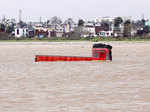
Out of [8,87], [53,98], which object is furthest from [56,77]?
[53,98]

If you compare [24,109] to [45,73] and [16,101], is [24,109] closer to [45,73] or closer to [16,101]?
[16,101]

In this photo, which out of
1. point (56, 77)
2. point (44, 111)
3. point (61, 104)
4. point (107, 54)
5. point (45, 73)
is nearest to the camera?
point (44, 111)

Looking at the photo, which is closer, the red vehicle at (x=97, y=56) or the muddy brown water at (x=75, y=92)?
the muddy brown water at (x=75, y=92)

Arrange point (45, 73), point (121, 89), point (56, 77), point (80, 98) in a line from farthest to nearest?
point (45, 73), point (56, 77), point (121, 89), point (80, 98)

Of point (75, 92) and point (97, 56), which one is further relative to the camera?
point (97, 56)

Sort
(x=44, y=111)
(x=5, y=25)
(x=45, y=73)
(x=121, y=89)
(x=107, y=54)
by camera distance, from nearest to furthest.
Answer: (x=44, y=111)
(x=121, y=89)
(x=45, y=73)
(x=107, y=54)
(x=5, y=25)

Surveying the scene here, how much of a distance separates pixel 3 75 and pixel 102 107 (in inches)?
344

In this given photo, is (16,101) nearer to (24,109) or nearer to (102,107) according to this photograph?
(24,109)

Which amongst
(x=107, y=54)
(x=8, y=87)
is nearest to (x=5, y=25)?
(x=107, y=54)

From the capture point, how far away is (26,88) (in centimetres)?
1463

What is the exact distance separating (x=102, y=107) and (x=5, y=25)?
181310 millimetres

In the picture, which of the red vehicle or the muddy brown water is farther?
the red vehicle

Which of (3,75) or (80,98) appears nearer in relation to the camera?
(80,98)

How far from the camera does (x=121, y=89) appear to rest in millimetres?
14180
